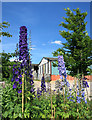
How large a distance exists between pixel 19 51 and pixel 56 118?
1.83 metres

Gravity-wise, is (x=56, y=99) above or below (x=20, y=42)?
below

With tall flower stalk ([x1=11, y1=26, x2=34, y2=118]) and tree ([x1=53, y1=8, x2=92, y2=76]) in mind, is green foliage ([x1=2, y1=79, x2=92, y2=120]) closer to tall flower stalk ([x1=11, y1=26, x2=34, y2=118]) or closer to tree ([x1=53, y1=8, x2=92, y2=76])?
tall flower stalk ([x1=11, y1=26, x2=34, y2=118])

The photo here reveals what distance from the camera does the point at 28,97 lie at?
123 inches

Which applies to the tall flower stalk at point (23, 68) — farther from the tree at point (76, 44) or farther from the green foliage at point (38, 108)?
the tree at point (76, 44)

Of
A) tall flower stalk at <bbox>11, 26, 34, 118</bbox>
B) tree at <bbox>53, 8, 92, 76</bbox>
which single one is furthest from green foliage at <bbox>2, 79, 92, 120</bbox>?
tree at <bbox>53, 8, 92, 76</bbox>

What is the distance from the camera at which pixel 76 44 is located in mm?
11078

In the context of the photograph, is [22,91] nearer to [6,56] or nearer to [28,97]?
[28,97]

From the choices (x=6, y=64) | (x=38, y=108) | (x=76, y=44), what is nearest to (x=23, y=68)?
(x=38, y=108)

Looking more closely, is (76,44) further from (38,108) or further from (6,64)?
(38,108)

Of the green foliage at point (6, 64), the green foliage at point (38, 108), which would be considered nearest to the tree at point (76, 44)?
the green foliage at point (6, 64)

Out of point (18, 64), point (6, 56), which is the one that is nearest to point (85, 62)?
point (6, 56)

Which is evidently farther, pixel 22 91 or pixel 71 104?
pixel 71 104

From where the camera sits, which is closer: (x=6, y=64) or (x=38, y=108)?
(x=38, y=108)

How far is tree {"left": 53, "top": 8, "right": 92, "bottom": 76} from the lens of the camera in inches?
413
